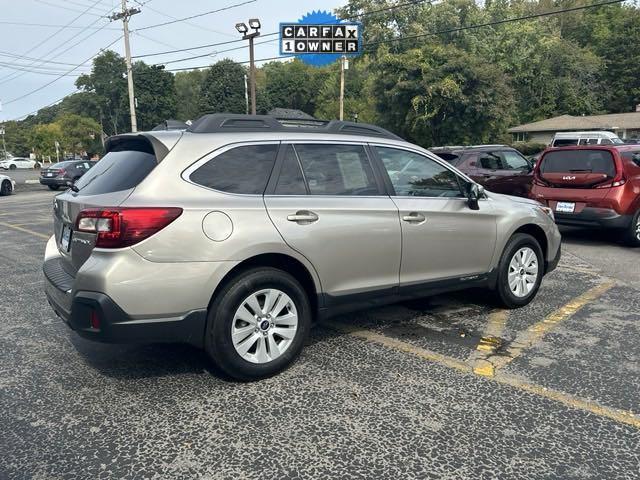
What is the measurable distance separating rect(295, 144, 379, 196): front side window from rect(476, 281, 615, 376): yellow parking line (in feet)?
5.07

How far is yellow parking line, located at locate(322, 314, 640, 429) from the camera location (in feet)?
10.2

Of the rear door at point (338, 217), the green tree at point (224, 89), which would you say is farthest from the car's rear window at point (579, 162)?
the green tree at point (224, 89)

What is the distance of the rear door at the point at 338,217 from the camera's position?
3.61 m

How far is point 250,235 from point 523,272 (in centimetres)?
306

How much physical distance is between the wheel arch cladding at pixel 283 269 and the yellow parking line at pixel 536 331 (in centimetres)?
130

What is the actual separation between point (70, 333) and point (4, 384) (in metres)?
1.00

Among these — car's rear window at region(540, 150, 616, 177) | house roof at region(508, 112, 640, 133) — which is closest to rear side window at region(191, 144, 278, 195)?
car's rear window at region(540, 150, 616, 177)

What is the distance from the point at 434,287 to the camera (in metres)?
4.45

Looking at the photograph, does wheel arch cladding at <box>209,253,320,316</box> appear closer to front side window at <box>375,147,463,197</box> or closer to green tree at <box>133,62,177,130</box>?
front side window at <box>375,147,463,197</box>

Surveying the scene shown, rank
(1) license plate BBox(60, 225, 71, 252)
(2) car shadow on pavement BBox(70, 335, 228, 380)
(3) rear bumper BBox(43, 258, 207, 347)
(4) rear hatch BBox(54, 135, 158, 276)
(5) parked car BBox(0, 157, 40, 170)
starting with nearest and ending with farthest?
(3) rear bumper BBox(43, 258, 207, 347), (4) rear hatch BBox(54, 135, 158, 276), (1) license plate BBox(60, 225, 71, 252), (2) car shadow on pavement BBox(70, 335, 228, 380), (5) parked car BBox(0, 157, 40, 170)

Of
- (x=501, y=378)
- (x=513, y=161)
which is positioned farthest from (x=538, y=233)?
(x=513, y=161)

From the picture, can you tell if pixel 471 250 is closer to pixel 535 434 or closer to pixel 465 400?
pixel 465 400

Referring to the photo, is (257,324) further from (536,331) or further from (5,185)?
(5,185)

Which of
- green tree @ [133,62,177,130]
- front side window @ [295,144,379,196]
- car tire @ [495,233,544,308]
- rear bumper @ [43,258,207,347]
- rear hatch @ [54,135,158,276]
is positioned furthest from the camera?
green tree @ [133,62,177,130]
